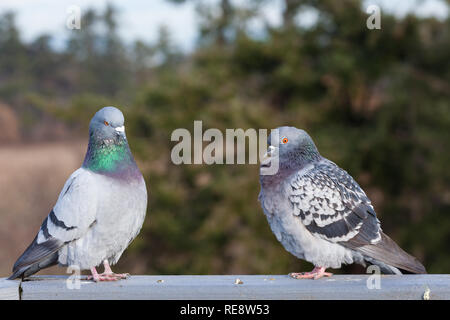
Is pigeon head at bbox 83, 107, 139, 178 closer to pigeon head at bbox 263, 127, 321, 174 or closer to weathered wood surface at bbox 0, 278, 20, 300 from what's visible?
weathered wood surface at bbox 0, 278, 20, 300

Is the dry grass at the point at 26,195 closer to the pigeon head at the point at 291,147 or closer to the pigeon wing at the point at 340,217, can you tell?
the pigeon head at the point at 291,147

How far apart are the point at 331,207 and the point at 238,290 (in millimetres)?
893

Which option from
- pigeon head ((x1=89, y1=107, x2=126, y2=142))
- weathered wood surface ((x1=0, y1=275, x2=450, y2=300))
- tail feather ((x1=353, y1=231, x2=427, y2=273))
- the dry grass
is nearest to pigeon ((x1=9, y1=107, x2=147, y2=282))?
pigeon head ((x1=89, y1=107, x2=126, y2=142))

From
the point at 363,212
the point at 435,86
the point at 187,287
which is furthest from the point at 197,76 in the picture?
the point at 187,287

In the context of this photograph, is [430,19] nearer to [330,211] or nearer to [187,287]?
[330,211]

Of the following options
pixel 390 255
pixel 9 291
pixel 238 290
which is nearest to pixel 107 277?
pixel 9 291

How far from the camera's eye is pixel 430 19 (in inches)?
421

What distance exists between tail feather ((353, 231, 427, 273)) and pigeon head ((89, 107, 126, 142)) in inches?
58.9

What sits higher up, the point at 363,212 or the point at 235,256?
the point at 363,212

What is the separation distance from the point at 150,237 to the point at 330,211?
706cm

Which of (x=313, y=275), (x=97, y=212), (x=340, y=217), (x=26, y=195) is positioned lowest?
(x=26, y=195)

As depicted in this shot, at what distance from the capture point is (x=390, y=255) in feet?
9.61

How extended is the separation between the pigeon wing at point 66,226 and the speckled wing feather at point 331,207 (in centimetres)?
115

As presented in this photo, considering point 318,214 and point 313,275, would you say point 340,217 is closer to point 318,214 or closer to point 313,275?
point 318,214
